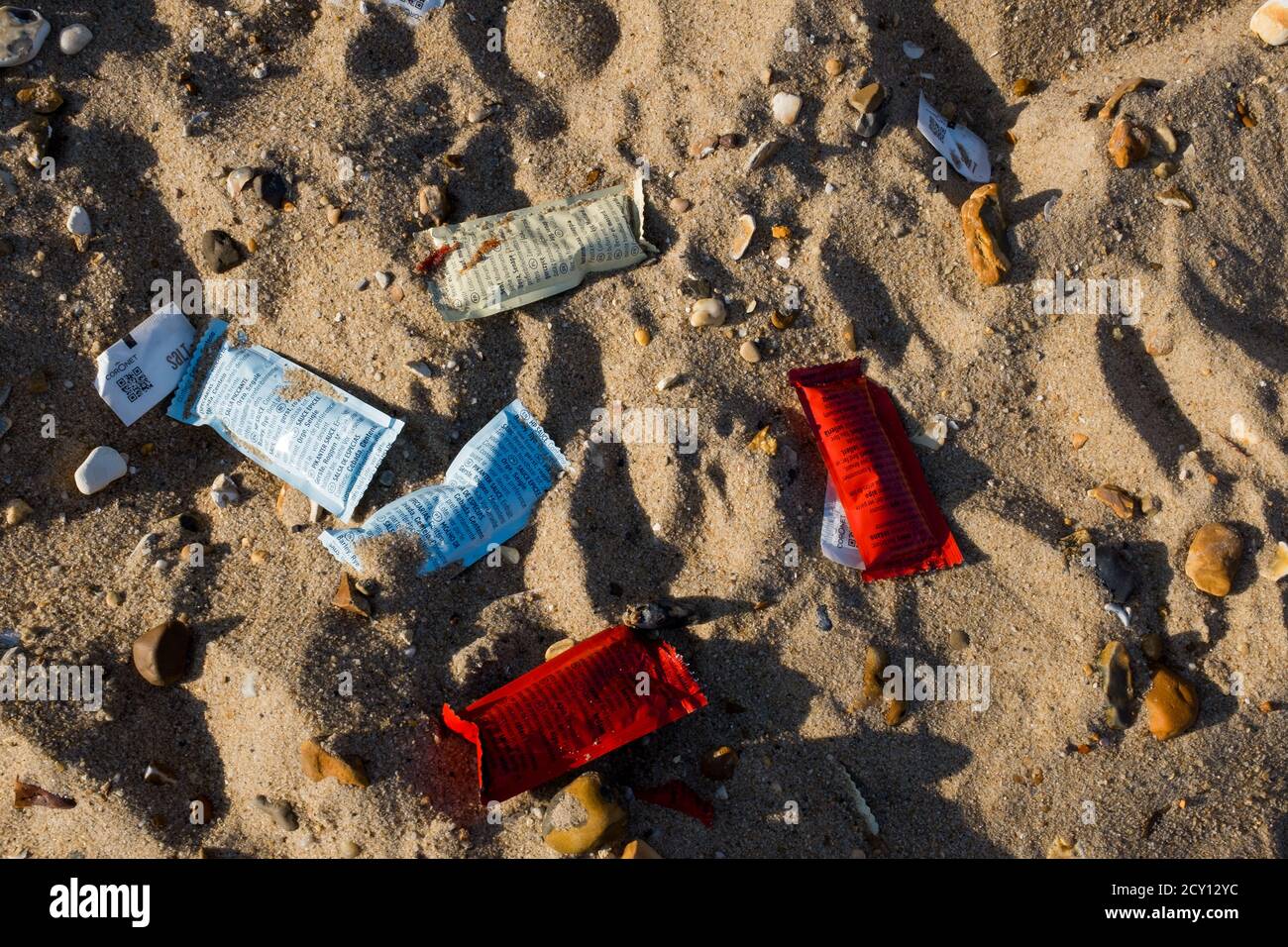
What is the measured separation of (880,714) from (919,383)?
39.2 inches

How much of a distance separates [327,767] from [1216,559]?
2566mm

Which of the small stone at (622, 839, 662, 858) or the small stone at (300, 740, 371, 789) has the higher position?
the small stone at (300, 740, 371, 789)

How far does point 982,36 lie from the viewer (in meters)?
3.13

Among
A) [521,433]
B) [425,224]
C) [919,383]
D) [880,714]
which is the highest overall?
[425,224]

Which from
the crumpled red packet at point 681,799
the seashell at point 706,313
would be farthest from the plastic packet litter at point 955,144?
the crumpled red packet at point 681,799

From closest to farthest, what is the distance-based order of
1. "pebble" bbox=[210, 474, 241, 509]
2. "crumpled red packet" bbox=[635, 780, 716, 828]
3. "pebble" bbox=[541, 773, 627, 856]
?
"pebble" bbox=[541, 773, 627, 856]
"crumpled red packet" bbox=[635, 780, 716, 828]
"pebble" bbox=[210, 474, 241, 509]

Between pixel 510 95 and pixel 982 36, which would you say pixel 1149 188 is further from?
pixel 510 95

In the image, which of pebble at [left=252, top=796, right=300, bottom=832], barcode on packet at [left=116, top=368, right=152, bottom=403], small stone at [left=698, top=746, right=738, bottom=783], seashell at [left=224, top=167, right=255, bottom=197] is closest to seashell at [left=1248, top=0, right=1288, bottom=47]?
small stone at [left=698, top=746, right=738, bottom=783]

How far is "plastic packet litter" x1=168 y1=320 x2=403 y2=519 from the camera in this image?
2.82 m

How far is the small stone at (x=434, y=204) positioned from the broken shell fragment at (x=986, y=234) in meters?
1.61

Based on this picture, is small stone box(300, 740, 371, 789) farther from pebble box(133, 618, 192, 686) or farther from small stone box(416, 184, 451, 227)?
small stone box(416, 184, 451, 227)

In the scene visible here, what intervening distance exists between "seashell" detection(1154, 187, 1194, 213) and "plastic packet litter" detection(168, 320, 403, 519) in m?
2.43

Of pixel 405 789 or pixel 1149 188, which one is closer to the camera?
pixel 405 789

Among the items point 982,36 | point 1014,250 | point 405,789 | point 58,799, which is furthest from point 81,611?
point 982,36
